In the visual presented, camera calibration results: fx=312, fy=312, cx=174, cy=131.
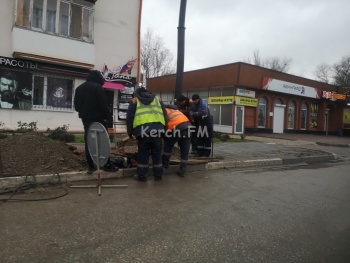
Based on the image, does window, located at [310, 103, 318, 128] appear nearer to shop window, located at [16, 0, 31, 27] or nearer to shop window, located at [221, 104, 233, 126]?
shop window, located at [221, 104, 233, 126]

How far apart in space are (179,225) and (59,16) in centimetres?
1336

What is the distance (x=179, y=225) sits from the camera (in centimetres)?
381

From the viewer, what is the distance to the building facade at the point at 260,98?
2298 centimetres

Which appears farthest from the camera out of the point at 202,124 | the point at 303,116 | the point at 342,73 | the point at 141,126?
the point at 342,73

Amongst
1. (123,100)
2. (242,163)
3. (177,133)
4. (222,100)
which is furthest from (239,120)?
(177,133)

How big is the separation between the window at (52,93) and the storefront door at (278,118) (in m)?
17.2

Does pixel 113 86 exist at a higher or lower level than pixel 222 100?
lower

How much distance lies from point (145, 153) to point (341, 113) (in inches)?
1262

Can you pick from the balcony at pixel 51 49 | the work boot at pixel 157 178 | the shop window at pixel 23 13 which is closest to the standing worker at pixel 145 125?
the work boot at pixel 157 178

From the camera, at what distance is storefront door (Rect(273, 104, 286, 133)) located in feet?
85.0

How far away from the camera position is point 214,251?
10.4 feet

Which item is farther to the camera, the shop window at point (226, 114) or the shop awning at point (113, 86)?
the shop window at point (226, 114)

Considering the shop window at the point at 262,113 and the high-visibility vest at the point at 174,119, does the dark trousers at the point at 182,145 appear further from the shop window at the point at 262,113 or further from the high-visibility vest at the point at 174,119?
the shop window at the point at 262,113

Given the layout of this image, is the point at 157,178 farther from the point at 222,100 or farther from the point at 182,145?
the point at 222,100
